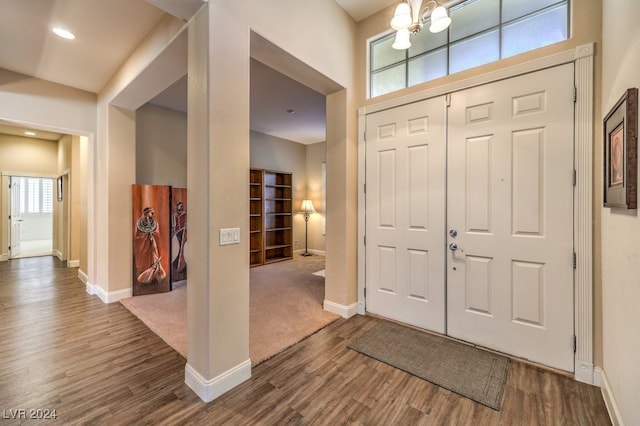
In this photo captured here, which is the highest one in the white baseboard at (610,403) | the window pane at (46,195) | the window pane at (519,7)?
the window pane at (519,7)

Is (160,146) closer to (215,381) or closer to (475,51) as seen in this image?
(215,381)

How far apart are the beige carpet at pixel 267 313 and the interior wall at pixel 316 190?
2.50 meters

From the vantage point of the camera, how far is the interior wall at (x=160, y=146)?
439cm

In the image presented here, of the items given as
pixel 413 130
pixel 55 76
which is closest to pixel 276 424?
pixel 413 130

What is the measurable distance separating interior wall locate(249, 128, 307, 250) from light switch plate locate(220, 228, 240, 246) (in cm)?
446

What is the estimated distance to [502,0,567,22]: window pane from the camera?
214cm

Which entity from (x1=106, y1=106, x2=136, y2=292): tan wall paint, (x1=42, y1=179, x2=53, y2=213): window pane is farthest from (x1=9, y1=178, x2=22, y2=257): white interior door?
(x1=106, y1=106, x2=136, y2=292): tan wall paint

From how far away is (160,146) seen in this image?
461 cm

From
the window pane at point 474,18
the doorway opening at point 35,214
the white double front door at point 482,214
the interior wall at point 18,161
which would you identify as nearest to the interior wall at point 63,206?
the interior wall at point 18,161

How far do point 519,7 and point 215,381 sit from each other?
3.73m

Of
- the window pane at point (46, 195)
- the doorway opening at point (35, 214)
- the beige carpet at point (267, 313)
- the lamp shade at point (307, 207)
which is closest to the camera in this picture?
the beige carpet at point (267, 313)

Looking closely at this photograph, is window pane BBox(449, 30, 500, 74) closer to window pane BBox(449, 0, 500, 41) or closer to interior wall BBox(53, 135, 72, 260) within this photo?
window pane BBox(449, 0, 500, 41)

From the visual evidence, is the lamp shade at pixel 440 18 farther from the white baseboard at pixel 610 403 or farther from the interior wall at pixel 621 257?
the white baseboard at pixel 610 403

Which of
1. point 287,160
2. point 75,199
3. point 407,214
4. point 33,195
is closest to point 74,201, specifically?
point 75,199
